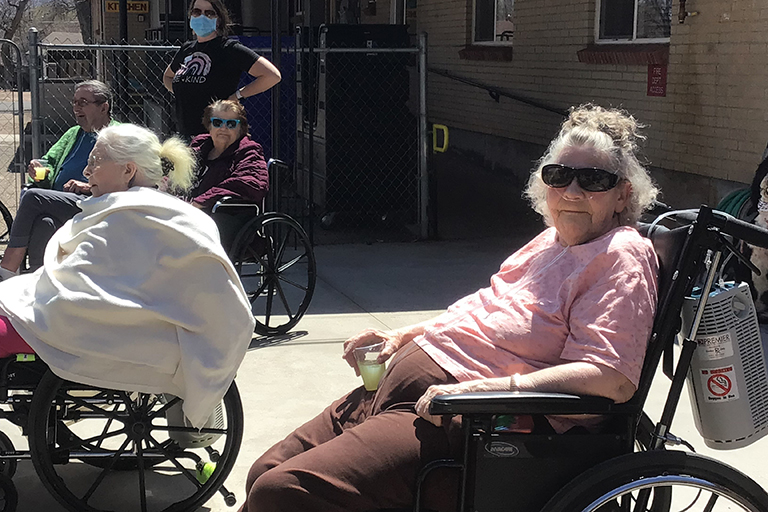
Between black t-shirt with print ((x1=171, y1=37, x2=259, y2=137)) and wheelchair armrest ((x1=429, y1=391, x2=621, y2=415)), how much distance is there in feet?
13.7

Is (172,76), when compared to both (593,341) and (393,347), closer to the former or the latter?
(393,347)

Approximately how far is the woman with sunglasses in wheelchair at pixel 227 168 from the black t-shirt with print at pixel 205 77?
22.6 inches

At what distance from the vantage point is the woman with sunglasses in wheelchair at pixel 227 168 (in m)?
5.23

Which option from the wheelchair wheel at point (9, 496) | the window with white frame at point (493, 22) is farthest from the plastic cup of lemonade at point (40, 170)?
the window with white frame at point (493, 22)

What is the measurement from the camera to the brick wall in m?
6.81

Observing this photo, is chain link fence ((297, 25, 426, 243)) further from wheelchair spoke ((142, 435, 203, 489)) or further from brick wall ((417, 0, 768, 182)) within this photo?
wheelchair spoke ((142, 435, 203, 489))

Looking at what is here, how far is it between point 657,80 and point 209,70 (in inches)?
149

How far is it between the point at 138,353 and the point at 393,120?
6.41 m

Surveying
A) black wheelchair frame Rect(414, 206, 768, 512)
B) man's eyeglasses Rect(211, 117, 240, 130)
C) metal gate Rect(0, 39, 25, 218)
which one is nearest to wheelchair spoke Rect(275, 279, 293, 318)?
man's eyeglasses Rect(211, 117, 240, 130)

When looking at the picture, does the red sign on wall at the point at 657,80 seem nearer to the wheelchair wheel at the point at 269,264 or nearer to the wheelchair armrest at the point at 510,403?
the wheelchair wheel at the point at 269,264

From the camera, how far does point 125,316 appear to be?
2.89m

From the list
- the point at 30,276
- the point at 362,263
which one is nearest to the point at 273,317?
the point at 362,263

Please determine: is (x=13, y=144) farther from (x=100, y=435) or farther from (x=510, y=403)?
(x=510, y=403)

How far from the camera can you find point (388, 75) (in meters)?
9.02
